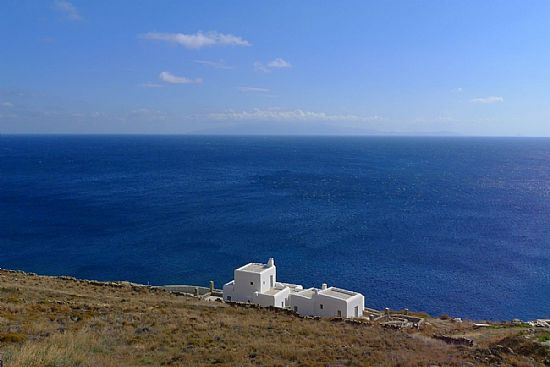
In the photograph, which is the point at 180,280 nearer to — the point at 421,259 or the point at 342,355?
the point at 421,259

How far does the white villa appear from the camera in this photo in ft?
105

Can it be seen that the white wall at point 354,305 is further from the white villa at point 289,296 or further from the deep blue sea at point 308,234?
the deep blue sea at point 308,234

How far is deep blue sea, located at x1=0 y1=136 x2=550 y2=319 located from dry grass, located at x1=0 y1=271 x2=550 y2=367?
72.0ft

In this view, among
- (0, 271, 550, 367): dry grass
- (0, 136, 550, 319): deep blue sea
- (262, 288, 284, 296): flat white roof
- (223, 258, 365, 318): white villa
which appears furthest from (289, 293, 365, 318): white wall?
(0, 136, 550, 319): deep blue sea

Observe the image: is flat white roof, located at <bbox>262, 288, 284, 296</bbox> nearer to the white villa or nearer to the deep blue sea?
the white villa

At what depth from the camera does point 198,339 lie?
19.5 metres

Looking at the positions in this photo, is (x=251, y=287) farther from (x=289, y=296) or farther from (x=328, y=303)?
(x=328, y=303)

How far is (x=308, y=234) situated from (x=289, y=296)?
3508 centimetres

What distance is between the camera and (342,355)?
17859 millimetres

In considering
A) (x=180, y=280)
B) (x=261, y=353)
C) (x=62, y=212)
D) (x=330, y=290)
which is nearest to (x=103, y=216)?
(x=62, y=212)

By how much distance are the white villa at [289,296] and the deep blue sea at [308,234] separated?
1326cm

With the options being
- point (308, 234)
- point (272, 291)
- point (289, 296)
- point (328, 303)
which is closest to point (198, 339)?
point (328, 303)

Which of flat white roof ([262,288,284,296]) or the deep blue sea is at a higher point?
flat white roof ([262,288,284,296])

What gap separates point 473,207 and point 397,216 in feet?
65.6
